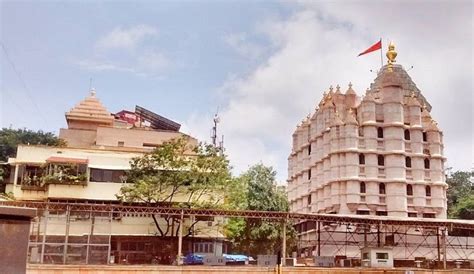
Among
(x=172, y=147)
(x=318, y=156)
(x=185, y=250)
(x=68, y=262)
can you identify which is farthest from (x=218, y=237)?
(x=318, y=156)

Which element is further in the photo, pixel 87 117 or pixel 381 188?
pixel 87 117

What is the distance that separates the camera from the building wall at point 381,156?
53812 mm

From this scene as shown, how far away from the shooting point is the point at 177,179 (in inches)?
1671

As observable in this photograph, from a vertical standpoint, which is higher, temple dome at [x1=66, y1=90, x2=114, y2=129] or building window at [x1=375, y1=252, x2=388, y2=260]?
temple dome at [x1=66, y1=90, x2=114, y2=129]

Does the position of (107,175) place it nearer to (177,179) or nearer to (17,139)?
(177,179)

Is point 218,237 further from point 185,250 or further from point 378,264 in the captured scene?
point 378,264

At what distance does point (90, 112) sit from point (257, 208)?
24.3 meters

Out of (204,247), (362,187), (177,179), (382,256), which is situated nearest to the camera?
(382,256)

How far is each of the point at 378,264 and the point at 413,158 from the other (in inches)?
793

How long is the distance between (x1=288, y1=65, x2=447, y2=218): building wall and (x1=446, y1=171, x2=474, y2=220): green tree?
49.7 ft

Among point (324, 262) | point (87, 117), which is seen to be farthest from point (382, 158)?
point (87, 117)

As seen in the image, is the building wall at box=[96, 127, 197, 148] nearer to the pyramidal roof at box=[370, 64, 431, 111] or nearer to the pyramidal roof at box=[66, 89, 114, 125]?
the pyramidal roof at box=[66, 89, 114, 125]

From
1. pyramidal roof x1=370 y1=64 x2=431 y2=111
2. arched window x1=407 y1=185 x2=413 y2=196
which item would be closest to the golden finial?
pyramidal roof x1=370 y1=64 x2=431 y2=111

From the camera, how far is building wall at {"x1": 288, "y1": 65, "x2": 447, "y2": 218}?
177ft
